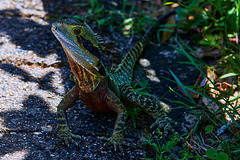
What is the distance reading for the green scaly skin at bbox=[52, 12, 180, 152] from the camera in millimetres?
2799

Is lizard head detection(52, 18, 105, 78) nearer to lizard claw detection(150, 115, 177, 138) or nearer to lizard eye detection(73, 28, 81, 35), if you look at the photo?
lizard eye detection(73, 28, 81, 35)

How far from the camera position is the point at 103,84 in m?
3.14

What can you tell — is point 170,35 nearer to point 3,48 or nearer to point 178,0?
point 178,0

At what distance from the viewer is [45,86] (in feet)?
12.4

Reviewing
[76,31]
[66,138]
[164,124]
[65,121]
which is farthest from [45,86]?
[164,124]

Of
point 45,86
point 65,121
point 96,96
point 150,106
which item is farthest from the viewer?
point 45,86

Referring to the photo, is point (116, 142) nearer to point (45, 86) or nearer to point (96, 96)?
point (96, 96)

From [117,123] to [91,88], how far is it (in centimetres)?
51

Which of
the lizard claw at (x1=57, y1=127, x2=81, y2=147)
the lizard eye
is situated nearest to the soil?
the lizard claw at (x1=57, y1=127, x2=81, y2=147)

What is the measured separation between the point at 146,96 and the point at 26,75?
1.82 metres

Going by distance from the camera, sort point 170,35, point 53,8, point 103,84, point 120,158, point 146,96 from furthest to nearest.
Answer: point 53,8 < point 170,35 < point 146,96 < point 103,84 < point 120,158

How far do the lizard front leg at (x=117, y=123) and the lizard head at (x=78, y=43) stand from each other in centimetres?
40

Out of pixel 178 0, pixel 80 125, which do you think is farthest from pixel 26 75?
pixel 178 0

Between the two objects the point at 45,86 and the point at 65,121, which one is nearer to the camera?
the point at 65,121
